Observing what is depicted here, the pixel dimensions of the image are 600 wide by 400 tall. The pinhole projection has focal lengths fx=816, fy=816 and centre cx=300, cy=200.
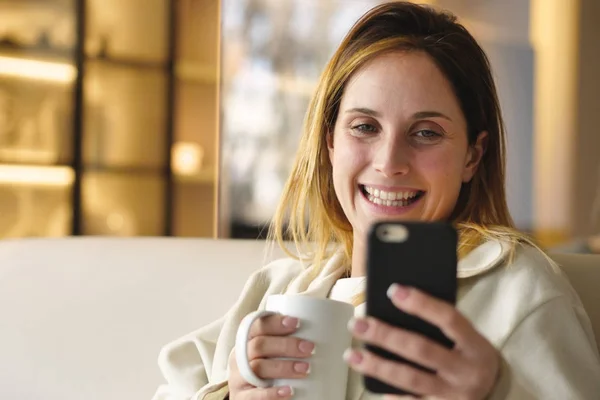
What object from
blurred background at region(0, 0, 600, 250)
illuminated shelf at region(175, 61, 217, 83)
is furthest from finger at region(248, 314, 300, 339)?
illuminated shelf at region(175, 61, 217, 83)

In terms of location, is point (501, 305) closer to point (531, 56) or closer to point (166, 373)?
point (166, 373)

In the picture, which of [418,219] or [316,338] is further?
[418,219]

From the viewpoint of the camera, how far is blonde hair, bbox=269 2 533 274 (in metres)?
1.11

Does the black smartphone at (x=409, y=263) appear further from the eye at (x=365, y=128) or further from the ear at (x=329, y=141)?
the ear at (x=329, y=141)

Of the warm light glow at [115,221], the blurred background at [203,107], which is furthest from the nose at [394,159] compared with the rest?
the warm light glow at [115,221]

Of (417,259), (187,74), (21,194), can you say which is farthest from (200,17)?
(417,259)

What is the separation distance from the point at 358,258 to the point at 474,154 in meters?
0.24

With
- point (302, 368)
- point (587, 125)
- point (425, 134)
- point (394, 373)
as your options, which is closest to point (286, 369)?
point (302, 368)

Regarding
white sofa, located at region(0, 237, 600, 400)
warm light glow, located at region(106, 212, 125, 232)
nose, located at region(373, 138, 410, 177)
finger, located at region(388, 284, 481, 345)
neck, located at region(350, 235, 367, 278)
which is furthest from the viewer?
warm light glow, located at region(106, 212, 125, 232)

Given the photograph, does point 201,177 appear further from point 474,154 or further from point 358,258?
point 474,154

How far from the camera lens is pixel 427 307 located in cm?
71

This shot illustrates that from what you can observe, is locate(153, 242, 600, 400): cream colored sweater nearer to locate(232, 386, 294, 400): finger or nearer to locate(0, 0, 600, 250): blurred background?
locate(232, 386, 294, 400): finger

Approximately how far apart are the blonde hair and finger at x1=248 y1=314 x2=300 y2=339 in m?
0.31

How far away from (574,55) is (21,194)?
291 centimetres
